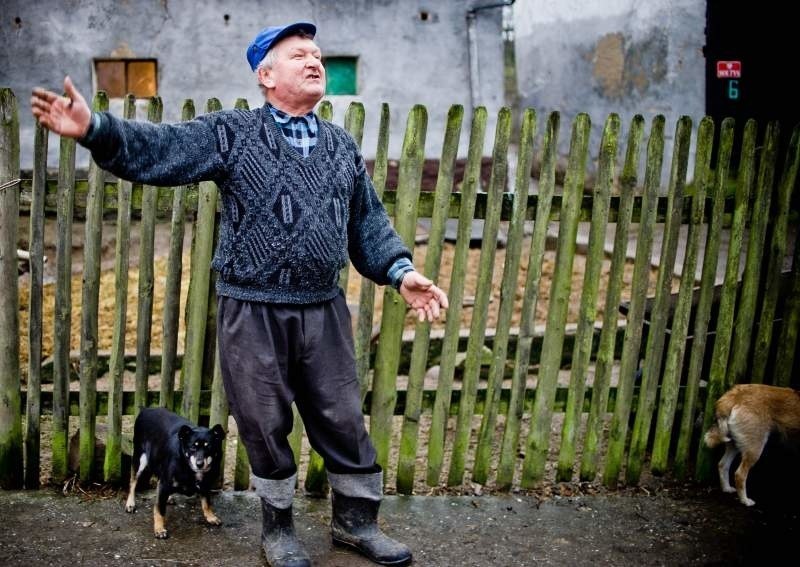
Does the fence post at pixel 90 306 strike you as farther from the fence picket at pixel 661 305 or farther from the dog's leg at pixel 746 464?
the dog's leg at pixel 746 464

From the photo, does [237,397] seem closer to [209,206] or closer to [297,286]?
[297,286]

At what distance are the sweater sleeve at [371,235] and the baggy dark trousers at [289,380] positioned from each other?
18 centimetres

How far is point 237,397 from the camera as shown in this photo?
122 inches

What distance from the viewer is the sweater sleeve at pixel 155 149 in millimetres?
2643

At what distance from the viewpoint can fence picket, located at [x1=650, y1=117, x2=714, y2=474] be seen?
4.02 m

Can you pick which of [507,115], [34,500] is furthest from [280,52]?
[34,500]

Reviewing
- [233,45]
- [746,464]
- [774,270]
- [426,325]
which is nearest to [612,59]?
[233,45]

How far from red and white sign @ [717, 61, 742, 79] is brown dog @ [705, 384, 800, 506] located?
4.00 metres

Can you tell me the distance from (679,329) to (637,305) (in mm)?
278

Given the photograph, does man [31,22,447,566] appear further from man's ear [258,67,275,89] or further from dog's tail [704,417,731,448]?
dog's tail [704,417,731,448]

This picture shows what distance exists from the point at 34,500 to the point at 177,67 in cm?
836

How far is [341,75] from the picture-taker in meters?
11.5

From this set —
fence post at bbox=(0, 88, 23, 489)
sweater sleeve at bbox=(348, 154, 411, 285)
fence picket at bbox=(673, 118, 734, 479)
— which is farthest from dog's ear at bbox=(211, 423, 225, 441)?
fence picket at bbox=(673, 118, 734, 479)

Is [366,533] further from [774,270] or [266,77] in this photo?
[774,270]
